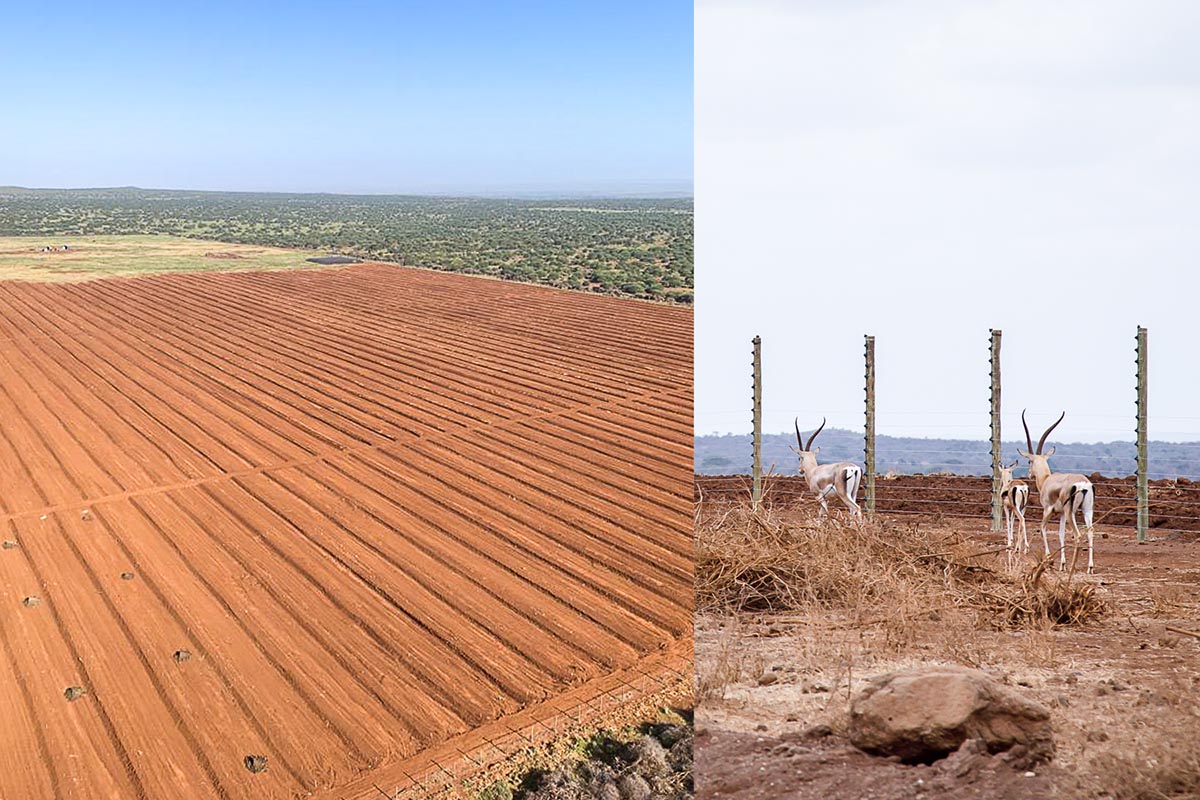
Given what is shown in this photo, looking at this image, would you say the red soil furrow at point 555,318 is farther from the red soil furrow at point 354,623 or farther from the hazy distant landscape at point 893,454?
the hazy distant landscape at point 893,454

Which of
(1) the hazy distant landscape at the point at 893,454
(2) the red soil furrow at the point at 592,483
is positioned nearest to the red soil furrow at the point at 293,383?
(2) the red soil furrow at the point at 592,483

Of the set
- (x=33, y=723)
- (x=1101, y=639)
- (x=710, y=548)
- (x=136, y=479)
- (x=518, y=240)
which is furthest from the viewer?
(x=518, y=240)

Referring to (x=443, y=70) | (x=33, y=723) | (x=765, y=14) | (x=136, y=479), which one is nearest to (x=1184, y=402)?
(x=765, y=14)

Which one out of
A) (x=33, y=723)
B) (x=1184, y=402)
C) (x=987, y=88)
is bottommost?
(x=33, y=723)

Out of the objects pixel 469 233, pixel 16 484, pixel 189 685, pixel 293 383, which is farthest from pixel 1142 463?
pixel 469 233

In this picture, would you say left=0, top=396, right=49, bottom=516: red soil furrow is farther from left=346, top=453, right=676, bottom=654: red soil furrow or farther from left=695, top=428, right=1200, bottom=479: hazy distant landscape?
left=695, top=428, right=1200, bottom=479: hazy distant landscape

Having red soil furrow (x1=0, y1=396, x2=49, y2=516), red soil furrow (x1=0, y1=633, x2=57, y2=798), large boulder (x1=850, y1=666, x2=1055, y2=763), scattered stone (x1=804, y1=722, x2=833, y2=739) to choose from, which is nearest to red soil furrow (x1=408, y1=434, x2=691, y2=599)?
scattered stone (x1=804, y1=722, x2=833, y2=739)

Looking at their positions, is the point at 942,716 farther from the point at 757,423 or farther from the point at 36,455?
the point at 36,455

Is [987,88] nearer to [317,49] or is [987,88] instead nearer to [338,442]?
[338,442]
